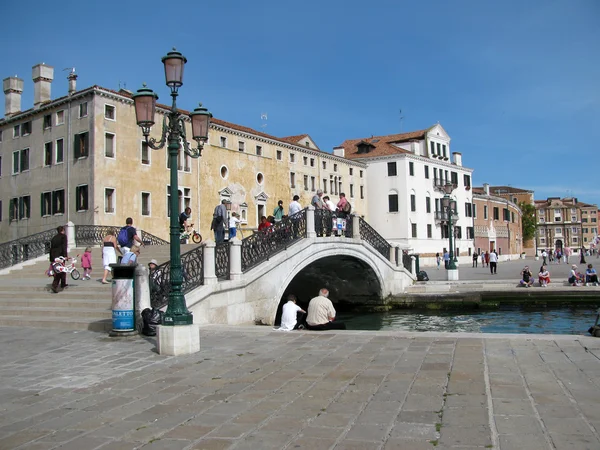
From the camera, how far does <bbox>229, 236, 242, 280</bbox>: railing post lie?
12.8m

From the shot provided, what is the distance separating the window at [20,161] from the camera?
2978cm

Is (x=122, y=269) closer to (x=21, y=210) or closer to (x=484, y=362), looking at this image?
(x=484, y=362)

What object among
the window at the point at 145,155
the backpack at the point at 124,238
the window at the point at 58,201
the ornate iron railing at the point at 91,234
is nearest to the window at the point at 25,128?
the window at the point at 58,201

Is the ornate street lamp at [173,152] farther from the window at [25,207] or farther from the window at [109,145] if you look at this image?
the window at [25,207]

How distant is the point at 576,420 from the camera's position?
4148 millimetres

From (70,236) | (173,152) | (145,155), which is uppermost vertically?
(145,155)

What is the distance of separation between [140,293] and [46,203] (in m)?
22.0

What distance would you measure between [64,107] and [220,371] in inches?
1007

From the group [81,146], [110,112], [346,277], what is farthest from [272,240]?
[110,112]

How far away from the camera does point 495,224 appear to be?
64500 millimetres

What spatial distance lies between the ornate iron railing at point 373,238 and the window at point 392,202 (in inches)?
1072

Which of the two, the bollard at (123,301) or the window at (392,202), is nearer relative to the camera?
the bollard at (123,301)

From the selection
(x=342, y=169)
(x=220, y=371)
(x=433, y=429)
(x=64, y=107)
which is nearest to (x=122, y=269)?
(x=220, y=371)

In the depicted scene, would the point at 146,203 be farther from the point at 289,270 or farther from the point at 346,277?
the point at 289,270
